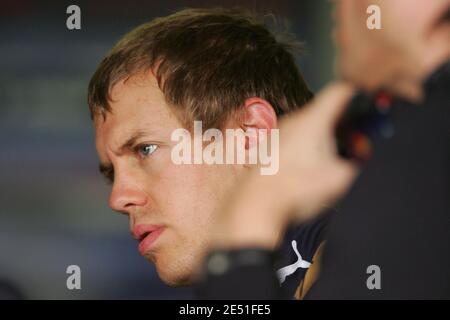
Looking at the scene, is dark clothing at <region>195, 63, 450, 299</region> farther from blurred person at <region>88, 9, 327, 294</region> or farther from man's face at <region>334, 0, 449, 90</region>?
blurred person at <region>88, 9, 327, 294</region>

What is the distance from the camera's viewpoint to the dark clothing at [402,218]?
3.74ft

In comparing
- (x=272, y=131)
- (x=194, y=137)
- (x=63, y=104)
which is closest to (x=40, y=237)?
(x=63, y=104)

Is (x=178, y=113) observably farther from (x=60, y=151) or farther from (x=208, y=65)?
(x=60, y=151)

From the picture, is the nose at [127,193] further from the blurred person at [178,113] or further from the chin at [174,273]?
the chin at [174,273]

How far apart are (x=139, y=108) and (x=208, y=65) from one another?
18 cm

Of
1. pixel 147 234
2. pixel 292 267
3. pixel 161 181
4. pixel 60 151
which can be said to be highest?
pixel 60 151

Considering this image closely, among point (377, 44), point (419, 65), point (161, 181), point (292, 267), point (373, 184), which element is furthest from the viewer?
point (161, 181)

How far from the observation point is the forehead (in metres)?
1.60

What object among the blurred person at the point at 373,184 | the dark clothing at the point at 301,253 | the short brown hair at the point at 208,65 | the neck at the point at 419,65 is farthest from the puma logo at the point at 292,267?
the neck at the point at 419,65

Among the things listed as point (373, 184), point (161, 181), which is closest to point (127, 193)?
point (161, 181)

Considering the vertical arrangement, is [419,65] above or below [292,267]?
above

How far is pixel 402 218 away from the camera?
1316 mm

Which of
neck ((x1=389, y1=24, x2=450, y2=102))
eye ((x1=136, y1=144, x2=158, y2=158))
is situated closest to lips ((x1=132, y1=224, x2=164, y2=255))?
eye ((x1=136, y1=144, x2=158, y2=158))
